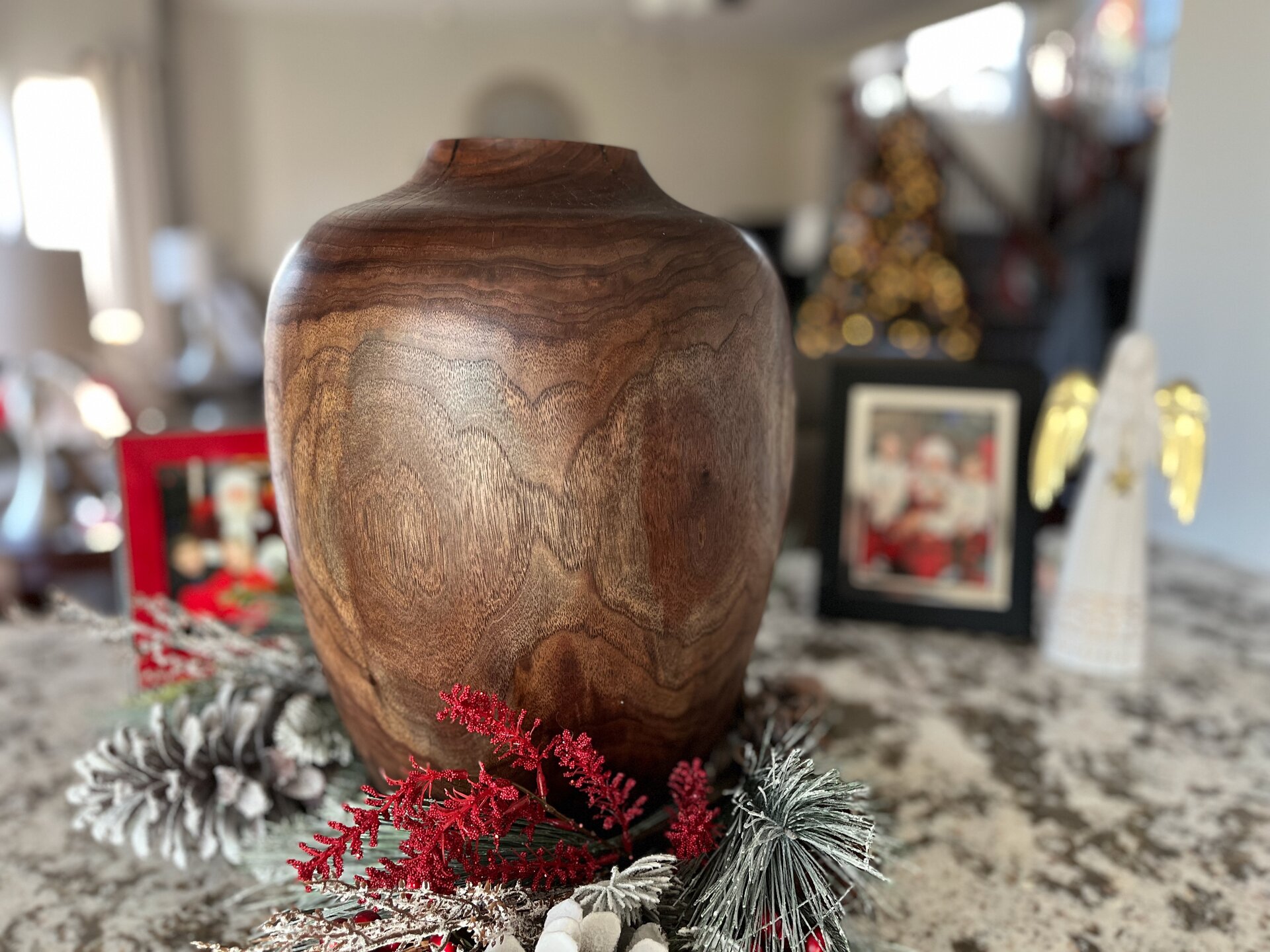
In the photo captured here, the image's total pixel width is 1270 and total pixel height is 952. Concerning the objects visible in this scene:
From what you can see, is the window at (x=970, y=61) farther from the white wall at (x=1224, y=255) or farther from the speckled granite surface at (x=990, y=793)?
the speckled granite surface at (x=990, y=793)

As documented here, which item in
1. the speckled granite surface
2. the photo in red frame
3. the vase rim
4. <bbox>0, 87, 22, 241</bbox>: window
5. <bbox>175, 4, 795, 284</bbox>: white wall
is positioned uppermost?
<bbox>175, 4, 795, 284</bbox>: white wall

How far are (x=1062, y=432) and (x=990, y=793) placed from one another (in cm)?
31

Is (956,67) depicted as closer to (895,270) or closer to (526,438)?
(895,270)

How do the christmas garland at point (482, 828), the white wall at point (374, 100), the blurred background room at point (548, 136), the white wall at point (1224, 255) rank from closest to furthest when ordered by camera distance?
the christmas garland at point (482, 828), the white wall at point (1224, 255), the blurred background room at point (548, 136), the white wall at point (374, 100)

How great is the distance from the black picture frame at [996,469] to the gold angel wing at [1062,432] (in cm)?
4

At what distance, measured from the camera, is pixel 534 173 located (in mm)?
382

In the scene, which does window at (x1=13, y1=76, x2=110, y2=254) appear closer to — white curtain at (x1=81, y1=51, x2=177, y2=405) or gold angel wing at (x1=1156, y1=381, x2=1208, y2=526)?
Result: white curtain at (x1=81, y1=51, x2=177, y2=405)

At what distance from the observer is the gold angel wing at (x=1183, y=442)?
26.2 inches

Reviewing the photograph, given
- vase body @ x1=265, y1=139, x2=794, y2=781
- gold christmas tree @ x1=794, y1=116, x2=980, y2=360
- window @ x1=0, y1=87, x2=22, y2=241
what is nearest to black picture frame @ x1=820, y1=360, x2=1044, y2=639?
vase body @ x1=265, y1=139, x2=794, y2=781

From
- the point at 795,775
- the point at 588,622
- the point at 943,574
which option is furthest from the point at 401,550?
the point at 943,574

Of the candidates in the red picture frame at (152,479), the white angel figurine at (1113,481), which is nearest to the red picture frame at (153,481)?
the red picture frame at (152,479)

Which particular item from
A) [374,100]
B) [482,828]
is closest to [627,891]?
[482,828]

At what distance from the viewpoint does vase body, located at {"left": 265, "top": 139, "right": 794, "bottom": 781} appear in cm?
33

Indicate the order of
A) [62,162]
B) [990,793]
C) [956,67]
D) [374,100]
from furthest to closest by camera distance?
[374,100]
[956,67]
[62,162]
[990,793]
